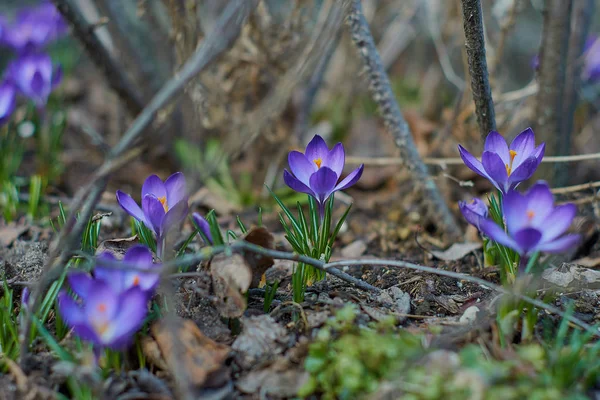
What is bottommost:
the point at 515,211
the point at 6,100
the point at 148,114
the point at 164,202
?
the point at 515,211

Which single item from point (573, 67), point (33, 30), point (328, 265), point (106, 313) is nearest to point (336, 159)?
point (328, 265)

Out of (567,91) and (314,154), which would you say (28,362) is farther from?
(567,91)

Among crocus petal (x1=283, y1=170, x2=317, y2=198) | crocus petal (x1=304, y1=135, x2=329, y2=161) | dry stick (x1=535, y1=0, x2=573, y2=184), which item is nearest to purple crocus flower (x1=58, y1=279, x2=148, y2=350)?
crocus petal (x1=283, y1=170, x2=317, y2=198)

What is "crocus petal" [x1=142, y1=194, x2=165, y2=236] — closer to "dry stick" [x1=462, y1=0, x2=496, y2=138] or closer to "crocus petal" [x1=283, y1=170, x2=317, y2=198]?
"crocus petal" [x1=283, y1=170, x2=317, y2=198]

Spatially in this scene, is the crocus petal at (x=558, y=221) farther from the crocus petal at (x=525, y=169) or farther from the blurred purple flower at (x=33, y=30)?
the blurred purple flower at (x=33, y=30)

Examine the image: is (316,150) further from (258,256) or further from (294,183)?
(258,256)

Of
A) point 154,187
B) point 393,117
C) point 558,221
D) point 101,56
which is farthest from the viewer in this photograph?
point 101,56
